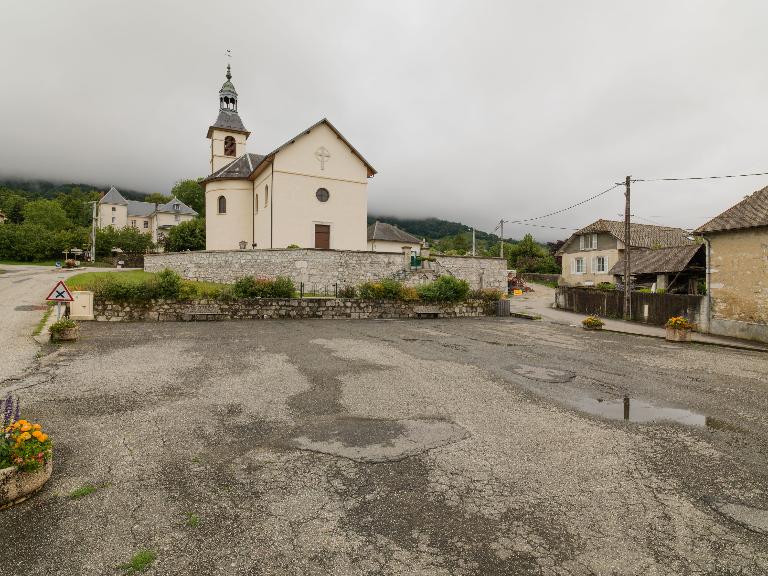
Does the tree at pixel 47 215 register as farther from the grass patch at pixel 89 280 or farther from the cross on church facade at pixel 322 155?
the cross on church facade at pixel 322 155

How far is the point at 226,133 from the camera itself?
4144 cm

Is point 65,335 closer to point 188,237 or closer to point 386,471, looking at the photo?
point 386,471

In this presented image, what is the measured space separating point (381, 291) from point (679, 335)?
44.4 feet

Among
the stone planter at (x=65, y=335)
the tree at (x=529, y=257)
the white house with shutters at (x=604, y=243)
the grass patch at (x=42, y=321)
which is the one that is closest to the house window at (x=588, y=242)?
the white house with shutters at (x=604, y=243)

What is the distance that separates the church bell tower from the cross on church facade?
1560 cm

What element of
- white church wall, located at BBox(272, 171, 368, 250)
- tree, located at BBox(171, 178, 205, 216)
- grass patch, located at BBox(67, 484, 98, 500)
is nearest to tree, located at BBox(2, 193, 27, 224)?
tree, located at BBox(171, 178, 205, 216)

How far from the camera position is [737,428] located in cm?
671

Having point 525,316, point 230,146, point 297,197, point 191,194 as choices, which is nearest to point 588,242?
point 525,316

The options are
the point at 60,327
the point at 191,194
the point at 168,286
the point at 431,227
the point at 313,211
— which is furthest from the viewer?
the point at 431,227

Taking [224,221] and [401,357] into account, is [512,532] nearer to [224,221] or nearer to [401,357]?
[401,357]

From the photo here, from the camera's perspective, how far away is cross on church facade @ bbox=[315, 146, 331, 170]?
1174 inches

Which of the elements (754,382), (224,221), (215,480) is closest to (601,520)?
(215,480)

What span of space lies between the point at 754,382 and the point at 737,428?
4.73 metres

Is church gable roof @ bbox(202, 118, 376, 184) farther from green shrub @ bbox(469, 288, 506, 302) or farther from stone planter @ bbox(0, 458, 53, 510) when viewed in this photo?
stone planter @ bbox(0, 458, 53, 510)
